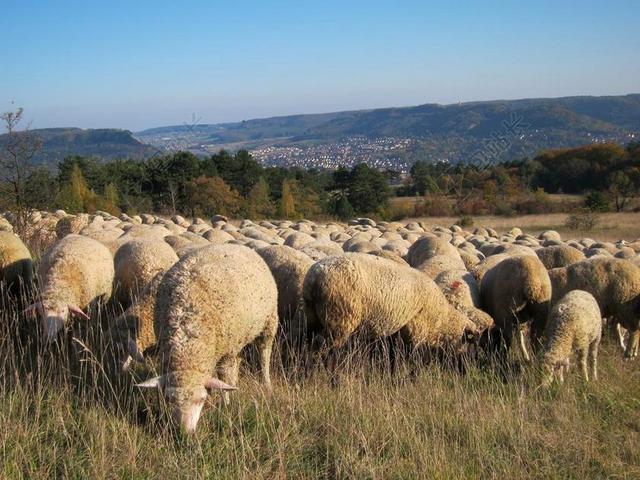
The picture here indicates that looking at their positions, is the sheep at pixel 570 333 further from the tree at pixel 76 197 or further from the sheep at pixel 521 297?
the tree at pixel 76 197

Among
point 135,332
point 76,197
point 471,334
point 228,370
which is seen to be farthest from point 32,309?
point 76,197

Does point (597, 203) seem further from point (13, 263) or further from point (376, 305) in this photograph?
point (13, 263)

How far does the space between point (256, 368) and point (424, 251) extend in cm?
788

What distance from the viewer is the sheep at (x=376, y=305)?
22.1 ft

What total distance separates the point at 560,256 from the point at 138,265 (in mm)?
8594

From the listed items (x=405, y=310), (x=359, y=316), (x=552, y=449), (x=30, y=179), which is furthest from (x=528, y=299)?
(x=30, y=179)

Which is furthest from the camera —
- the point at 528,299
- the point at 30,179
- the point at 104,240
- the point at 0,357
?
the point at 30,179

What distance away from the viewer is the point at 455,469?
4406 millimetres

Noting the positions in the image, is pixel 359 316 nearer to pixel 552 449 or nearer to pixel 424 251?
pixel 552 449

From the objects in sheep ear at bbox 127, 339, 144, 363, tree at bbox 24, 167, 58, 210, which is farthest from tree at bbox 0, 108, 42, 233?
sheep ear at bbox 127, 339, 144, 363

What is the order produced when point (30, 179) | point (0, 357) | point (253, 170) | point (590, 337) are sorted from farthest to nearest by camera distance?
point (253, 170) < point (30, 179) < point (590, 337) < point (0, 357)

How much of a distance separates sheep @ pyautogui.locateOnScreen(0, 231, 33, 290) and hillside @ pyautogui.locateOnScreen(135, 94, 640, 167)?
63.8 metres

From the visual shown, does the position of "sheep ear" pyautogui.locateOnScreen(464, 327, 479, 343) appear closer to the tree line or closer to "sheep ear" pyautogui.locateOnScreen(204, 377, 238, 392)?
"sheep ear" pyautogui.locateOnScreen(204, 377, 238, 392)

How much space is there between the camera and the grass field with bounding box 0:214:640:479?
4.28 m
